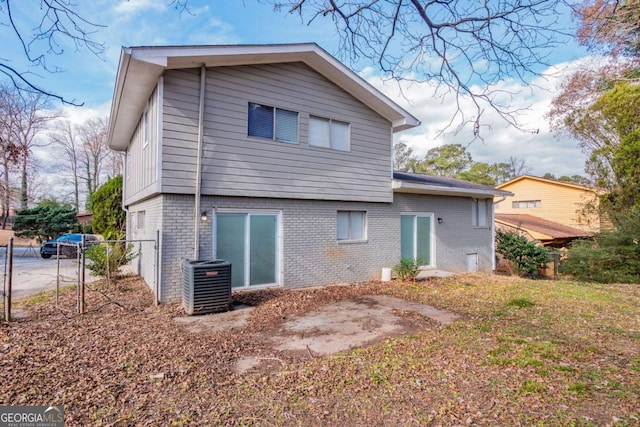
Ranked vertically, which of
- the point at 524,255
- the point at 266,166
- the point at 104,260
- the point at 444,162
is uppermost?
the point at 444,162

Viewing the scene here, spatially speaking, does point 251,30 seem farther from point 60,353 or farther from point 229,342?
point 60,353

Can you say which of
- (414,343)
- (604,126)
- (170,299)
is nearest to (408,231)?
(414,343)

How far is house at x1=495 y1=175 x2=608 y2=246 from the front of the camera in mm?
20708

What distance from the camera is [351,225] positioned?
9711mm

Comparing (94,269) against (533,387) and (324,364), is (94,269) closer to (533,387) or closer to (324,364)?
→ (324,364)

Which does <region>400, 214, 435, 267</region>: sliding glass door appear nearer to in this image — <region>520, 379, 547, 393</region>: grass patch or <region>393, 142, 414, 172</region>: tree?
<region>520, 379, 547, 393</region>: grass patch

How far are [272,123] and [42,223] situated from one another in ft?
75.3

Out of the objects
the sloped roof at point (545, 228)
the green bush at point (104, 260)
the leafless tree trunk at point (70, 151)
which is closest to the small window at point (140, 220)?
the green bush at point (104, 260)

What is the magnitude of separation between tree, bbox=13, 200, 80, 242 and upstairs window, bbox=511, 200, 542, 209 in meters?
33.1

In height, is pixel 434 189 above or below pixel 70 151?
below

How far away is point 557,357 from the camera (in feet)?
13.8

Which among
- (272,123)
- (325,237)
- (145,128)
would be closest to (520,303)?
(325,237)

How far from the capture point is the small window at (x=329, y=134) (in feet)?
29.2

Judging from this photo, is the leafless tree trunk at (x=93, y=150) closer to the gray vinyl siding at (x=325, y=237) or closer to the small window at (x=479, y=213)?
the gray vinyl siding at (x=325, y=237)
